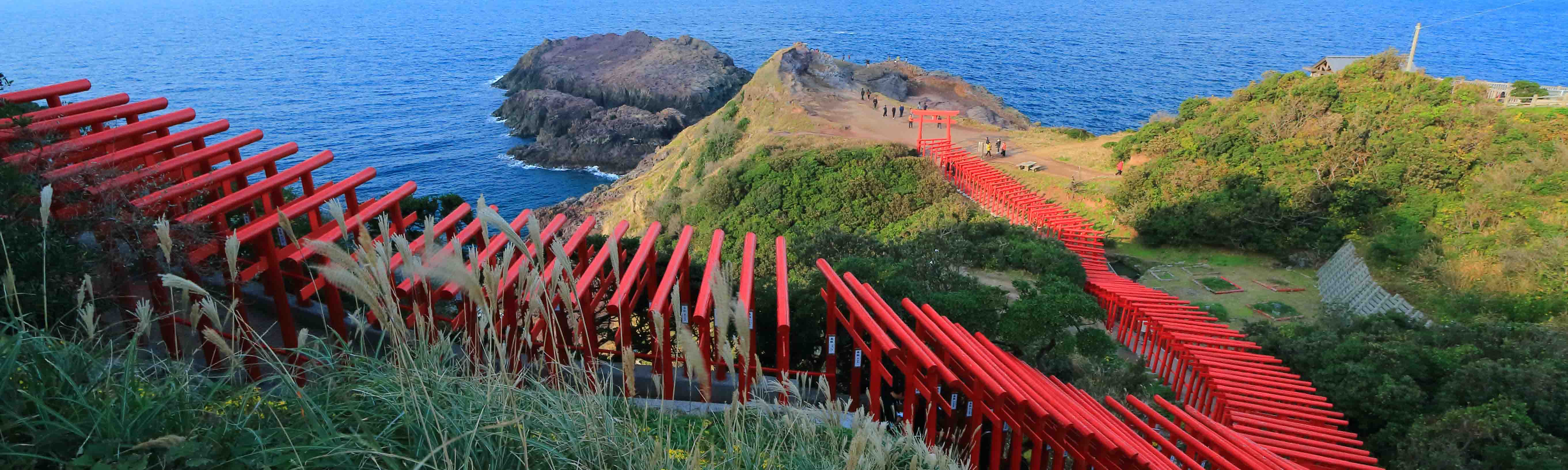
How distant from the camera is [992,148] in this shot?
30297 millimetres

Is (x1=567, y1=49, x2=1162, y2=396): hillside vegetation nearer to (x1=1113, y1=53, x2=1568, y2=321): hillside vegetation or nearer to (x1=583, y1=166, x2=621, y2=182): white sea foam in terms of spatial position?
(x1=583, y1=166, x2=621, y2=182): white sea foam

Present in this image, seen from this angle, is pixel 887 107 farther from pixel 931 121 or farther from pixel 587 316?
pixel 587 316

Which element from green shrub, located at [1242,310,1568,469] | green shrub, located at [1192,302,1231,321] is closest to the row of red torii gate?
green shrub, located at [1242,310,1568,469]

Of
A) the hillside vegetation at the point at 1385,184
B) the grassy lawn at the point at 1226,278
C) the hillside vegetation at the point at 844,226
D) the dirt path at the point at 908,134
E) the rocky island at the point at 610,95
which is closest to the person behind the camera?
the hillside vegetation at the point at 844,226

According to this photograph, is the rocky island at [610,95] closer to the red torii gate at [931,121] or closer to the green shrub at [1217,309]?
the red torii gate at [931,121]

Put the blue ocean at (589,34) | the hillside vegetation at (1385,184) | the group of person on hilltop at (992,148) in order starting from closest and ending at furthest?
the hillside vegetation at (1385,184) → the group of person on hilltop at (992,148) → the blue ocean at (589,34)

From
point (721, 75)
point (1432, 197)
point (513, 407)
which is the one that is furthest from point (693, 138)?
point (513, 407)

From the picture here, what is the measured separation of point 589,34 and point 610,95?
5231 centimetres

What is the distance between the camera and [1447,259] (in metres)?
17.0

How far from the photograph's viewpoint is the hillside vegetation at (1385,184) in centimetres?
1614

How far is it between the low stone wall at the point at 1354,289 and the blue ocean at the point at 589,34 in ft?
115

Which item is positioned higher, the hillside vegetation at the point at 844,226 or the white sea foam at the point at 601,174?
the hillside vegetation at the point at 844,226

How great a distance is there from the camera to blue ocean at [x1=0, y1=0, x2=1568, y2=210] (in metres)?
55.2

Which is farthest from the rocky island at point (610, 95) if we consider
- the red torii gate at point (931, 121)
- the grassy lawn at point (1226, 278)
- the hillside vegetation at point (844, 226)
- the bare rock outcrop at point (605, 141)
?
the grassy lawn at point (1226, 278)
